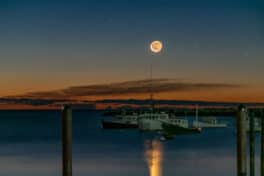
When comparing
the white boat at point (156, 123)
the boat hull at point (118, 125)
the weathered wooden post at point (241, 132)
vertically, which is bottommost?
the boat hull at point (118, 125)

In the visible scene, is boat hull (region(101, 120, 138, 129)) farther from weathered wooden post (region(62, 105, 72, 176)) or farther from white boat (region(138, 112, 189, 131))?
weathered wooden post (region(62, 105, 72, 176))

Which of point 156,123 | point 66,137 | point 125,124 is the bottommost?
point 125,124

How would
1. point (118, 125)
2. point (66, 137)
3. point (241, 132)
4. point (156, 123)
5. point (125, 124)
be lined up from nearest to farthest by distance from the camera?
1. point (66, 137)
2. point (241, 132)
3. point (156, 123)
4. point (125, 124)
5. point (118, 125)

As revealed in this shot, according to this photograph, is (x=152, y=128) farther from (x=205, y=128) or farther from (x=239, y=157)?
(x=239, y=157)

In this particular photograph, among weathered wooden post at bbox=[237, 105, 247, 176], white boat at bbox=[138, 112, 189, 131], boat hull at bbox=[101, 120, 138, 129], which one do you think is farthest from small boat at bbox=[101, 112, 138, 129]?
weathered wooden post at bbox=[237, 105, 247, 176]

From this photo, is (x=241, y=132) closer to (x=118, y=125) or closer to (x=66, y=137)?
(x=66, y=137)

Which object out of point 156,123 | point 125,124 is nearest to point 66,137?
point 156,123

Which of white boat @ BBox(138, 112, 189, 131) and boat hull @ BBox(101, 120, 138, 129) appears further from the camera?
boat hull @ BBox(101, 120, 138, 129)

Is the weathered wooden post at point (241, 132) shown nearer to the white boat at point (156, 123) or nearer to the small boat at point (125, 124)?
the white boat at point (156, 123)

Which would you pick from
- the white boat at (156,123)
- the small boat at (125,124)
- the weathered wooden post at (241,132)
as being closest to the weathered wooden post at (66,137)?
the weathered wooden post at (241,132)

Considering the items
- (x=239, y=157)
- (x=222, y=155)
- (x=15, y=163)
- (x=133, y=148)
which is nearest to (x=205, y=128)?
(x=133, y=148)

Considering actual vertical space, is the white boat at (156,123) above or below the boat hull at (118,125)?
above

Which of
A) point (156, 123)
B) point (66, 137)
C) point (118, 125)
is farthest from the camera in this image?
point (118, 125)

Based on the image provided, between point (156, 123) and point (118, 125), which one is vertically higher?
point (156, 123)
